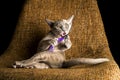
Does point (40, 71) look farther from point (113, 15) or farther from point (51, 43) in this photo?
point (113, 15)

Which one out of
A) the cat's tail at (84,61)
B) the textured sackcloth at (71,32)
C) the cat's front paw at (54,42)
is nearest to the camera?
the cat's tail at (84,61)

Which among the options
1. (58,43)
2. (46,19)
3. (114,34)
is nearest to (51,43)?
(58,43)

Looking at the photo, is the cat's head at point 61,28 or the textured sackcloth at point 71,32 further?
the textured sackcloth at point 71,32

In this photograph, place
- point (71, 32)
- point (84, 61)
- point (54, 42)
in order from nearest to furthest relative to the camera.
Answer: point (84, 61) < point (54, 42) < point (71, 32)

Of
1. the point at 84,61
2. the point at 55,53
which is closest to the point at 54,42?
the point at 55,53

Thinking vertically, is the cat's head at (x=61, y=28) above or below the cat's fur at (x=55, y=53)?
above

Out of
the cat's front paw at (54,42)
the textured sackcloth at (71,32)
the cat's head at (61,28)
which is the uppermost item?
the cat's head at (61,28)

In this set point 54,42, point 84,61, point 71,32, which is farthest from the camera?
point 71,32

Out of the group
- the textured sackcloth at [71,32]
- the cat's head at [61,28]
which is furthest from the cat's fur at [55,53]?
the textured sackcloth at [71,32]

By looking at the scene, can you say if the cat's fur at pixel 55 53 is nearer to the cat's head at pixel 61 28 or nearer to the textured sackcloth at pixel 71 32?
the cat's head at pixel 61 28

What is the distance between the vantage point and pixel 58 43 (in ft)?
5.80

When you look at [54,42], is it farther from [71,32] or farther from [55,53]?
[71,32]

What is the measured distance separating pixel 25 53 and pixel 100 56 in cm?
45

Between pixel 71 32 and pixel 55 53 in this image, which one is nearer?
pixel 55 53
